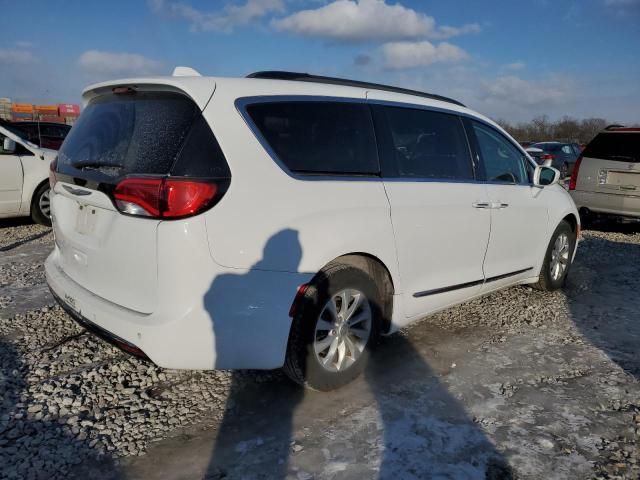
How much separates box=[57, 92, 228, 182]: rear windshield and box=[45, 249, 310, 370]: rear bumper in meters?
0.58

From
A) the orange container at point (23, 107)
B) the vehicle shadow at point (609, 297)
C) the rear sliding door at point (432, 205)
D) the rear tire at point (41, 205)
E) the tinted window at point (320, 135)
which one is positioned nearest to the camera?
the tinted window at point (320, 135)

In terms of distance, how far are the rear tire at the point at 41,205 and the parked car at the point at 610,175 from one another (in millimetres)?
8548

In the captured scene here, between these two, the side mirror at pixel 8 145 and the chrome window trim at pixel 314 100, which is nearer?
the chrome window trim at pixel 314 100

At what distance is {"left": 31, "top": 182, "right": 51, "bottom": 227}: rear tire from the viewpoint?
760cm

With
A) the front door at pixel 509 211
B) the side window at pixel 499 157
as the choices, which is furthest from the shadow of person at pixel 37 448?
the side window at pixel 499 157

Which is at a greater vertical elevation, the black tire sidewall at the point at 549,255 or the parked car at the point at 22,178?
the parked car at the point at 22,178

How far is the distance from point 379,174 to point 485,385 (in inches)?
60.8

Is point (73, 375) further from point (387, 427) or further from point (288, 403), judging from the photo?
point (387, 427)

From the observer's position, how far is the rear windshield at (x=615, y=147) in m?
7.88

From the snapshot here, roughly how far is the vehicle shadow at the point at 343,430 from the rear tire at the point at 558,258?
7.82 ft

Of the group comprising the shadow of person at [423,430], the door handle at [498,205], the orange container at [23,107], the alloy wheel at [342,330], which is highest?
the orange container at [23,107]

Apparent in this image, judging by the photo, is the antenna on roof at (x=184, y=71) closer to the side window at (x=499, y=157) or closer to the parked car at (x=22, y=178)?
the side window at (x=499, y=157)

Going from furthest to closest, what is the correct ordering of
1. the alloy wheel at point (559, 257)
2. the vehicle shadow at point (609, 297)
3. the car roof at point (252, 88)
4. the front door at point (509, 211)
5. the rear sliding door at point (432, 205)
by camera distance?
the alloy wheel at point (559, 257) → the front door at point (509, 211) → the vehicle shadow at point (609, 297) → the rear sliding door at point (432, 205) → the car roof at point (252, 88)

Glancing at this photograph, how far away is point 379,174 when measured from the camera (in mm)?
3162
